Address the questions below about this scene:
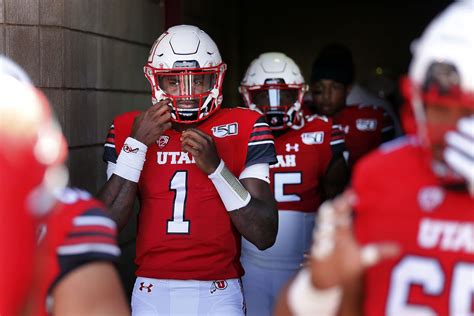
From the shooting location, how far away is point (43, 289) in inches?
67.3

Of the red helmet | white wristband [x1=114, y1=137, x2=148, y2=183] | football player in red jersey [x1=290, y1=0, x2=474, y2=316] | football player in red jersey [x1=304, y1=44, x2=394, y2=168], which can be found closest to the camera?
the red helmet

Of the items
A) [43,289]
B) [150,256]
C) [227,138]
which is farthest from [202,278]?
[43,289]

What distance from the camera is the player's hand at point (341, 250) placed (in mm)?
1730

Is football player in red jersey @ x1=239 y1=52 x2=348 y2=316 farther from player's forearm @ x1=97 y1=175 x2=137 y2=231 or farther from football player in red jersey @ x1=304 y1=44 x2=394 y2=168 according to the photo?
player's forearm @ x1=97 y1=175 x2=137 y2=231

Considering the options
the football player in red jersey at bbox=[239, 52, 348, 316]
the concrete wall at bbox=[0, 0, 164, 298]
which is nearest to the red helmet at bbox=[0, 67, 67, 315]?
the concrete wall at bbox=[0, 0, 164, 298]

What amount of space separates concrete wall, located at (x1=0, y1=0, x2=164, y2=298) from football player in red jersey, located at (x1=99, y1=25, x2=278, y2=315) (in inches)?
27.4

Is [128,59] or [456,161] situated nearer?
[456,161]

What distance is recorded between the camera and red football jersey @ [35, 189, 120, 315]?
1706mm

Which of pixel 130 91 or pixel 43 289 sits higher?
pixel 130 91

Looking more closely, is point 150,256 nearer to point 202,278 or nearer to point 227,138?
point 202,278

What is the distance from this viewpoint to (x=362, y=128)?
5559 mm

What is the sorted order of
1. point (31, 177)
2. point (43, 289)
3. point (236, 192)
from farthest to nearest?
point (236, 192), point (43, 289), point (31, 177)

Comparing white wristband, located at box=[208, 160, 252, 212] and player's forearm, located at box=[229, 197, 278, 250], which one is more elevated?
white wristband, located at box=[208, 160, 252, 212]

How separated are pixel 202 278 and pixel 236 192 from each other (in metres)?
0.39
